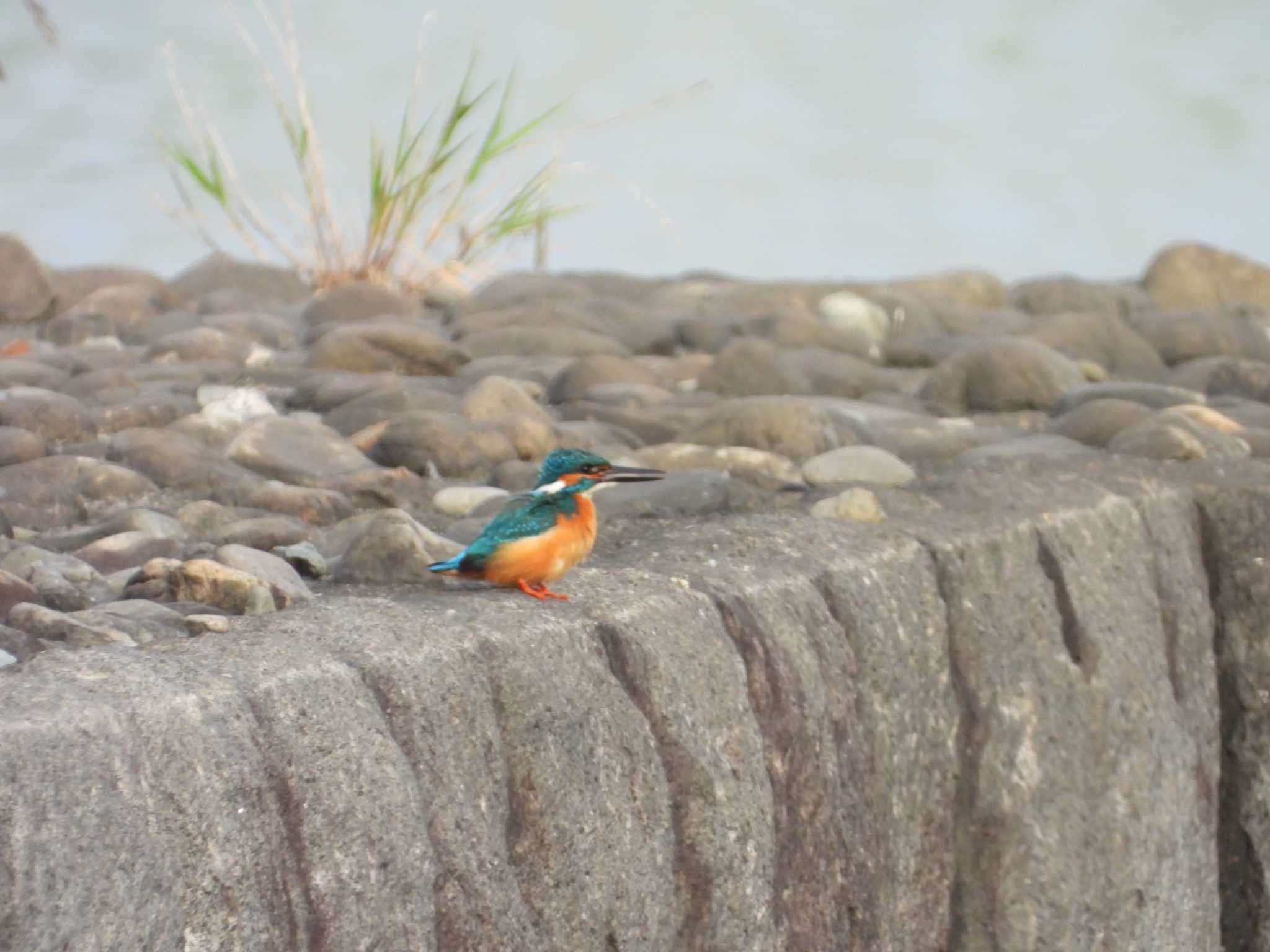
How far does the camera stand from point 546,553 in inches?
82.7

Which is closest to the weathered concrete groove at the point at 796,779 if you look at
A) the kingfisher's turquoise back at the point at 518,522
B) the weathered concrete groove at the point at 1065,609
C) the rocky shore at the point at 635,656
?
the rocky shore at the point at 635,656

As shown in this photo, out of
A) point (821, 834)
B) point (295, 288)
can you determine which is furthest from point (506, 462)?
→ point (295, 288)

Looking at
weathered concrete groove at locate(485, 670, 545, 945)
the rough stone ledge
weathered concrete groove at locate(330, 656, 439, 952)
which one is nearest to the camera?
Answer: the rough stone ledge

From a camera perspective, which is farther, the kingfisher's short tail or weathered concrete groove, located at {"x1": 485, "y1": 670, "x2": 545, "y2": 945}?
the kingfisher's short tail

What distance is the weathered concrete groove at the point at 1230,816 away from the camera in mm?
3422

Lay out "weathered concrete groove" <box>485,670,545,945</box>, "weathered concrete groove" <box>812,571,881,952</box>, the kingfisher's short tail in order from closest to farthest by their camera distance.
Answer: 1. "weathered concrete groove" <box>485,670,545,945</box>
2. the kingfisher's short tail
3. "weathered concrete groove" <box>812,571,881,952</box>

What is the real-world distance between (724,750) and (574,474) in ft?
1.39

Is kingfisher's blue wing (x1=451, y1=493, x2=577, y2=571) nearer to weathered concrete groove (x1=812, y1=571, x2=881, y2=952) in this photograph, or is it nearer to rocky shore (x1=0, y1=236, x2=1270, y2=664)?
rocky shore (x1=0, y1=236, x2=1270, y2=664)

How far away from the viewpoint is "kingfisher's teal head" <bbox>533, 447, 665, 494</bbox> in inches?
85.0

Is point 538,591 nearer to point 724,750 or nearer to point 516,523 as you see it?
point 516,523

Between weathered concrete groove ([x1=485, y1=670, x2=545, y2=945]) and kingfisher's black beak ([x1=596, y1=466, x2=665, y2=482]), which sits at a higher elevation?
kingfisher's black beak ([x1=596, y1=466, x2=665, y2=482])

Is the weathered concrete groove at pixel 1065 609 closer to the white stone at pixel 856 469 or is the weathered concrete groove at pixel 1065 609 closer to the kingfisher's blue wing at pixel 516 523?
the white stone at pixel 856 469

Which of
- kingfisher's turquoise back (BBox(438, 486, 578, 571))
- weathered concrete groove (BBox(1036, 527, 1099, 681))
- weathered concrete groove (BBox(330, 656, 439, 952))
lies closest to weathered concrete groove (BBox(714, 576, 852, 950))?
kingfisher's turquoise back (BBox(438, 486, 578, 571))

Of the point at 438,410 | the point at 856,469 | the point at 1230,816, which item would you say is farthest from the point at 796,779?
the point at 438,410
